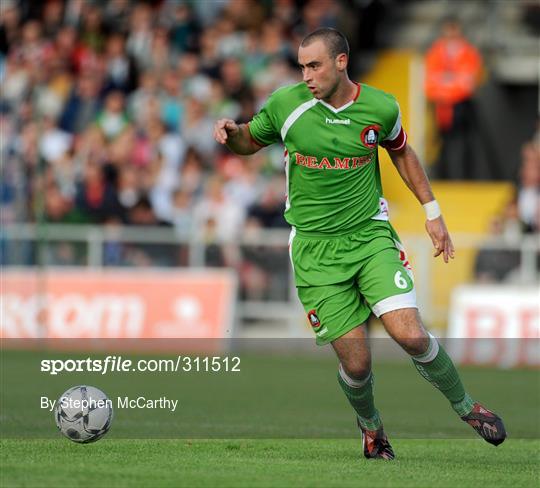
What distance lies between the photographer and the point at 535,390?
1552cm

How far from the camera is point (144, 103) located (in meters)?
22.8

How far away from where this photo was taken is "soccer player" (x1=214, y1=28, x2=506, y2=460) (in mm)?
9102

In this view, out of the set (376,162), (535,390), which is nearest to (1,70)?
(535,390)

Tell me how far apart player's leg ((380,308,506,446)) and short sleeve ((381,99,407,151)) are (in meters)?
1.10

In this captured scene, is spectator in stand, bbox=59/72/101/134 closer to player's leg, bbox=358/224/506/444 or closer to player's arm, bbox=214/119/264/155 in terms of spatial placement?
player's arm, bbox=214/119/264/155

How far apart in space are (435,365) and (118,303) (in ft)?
36.9

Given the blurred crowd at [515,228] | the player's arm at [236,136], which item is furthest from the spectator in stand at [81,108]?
the player's arm at [236,136]

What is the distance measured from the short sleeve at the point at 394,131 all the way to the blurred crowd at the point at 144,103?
426 inches

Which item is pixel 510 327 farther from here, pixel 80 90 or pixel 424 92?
pixel 80 90

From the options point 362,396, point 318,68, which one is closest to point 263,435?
point 362,396

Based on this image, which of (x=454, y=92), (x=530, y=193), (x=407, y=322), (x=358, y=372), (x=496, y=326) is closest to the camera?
(x=407, y=322)

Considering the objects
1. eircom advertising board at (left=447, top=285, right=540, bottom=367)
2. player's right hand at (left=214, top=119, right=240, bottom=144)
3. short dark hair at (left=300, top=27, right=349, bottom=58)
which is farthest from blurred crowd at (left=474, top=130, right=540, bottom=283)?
player's right hand at (left=214, top=119, right=240, bottom=144)

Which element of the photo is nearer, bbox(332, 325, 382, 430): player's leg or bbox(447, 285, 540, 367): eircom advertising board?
bbox(332, 325, 382, 430): player's leg

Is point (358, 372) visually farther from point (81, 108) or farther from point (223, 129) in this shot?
point (81, 108)
